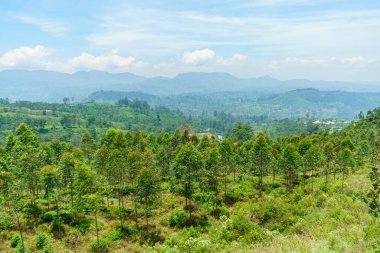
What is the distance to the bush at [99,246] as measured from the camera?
2559 cm

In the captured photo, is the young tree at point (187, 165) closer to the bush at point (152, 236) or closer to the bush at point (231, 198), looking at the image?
the bush at point (152, 236)

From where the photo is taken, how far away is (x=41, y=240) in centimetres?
2497

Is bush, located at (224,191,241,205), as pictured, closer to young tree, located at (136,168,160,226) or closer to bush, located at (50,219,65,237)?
young tree, located at (136,168,160,226)

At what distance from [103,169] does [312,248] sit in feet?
97.4

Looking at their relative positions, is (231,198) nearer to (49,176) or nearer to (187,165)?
(187,165)

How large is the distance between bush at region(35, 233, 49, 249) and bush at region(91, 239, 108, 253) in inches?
165

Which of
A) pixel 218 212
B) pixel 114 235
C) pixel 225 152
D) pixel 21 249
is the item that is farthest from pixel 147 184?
pixel 225 152

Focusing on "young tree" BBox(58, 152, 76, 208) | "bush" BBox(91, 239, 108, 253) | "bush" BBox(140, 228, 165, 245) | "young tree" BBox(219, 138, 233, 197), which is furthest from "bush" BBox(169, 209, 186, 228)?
"young tree" BBox(58, 152, 76, 208)

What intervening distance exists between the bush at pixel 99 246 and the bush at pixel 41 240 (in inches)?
165

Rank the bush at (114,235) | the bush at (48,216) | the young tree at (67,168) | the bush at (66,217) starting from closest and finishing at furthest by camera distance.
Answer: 1. the bush at (114,235)
2. the bush at (48,216)
3. the bush at (66,217)
4. the young tree at (67,168)

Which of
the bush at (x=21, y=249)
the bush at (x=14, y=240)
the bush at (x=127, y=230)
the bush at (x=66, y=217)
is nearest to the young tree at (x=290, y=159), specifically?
the bush at (x=127, y=230)

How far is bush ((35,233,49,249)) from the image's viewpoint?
2470 cm

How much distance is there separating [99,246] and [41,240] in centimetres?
527

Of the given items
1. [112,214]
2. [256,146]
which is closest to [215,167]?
[256,146]
